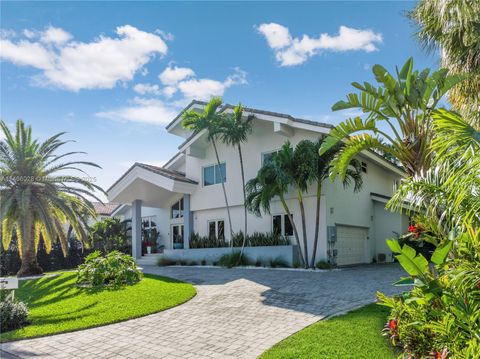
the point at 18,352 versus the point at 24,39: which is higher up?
the point at 24,39

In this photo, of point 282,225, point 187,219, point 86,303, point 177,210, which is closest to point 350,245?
point 282,225

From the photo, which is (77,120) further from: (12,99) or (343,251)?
(343,251)

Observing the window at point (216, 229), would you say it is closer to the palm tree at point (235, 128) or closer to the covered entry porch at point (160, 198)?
the covered entry porch at point (160, 198)

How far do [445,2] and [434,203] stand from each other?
19.0 ft

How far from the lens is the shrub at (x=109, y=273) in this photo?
13.2 metres

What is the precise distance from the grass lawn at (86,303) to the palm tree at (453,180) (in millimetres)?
6791

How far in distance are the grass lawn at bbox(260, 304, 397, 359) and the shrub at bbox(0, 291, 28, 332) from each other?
5721 mm

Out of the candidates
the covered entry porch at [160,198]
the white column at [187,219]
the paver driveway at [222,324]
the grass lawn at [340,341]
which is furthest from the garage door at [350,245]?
the grass lawn at [340,341]

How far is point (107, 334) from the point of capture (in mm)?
7762

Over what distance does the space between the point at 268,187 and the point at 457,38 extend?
9373 mm

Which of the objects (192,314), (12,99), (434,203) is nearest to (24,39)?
(12,99)

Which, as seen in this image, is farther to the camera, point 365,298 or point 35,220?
point 35,220

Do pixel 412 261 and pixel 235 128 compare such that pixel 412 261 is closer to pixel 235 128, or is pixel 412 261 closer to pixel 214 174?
Result: pixel 235 128

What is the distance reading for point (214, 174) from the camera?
2284 centimetres
